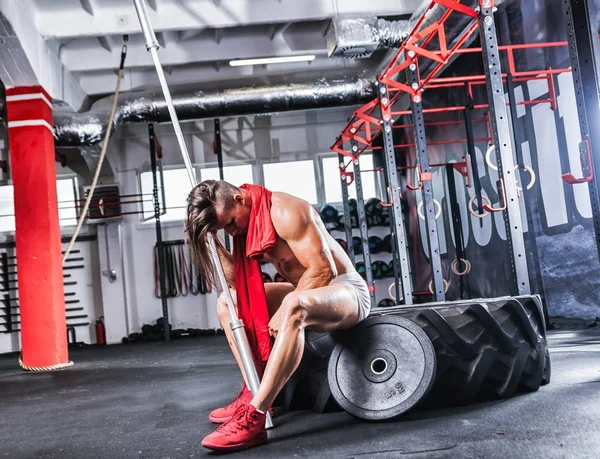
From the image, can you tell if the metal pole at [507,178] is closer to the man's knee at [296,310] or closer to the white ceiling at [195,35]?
the man's knee at [296,310]

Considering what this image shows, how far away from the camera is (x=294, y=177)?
385 inches

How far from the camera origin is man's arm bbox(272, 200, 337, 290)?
2164 mm

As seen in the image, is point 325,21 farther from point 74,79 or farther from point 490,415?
point 490,415

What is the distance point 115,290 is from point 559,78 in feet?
22.3

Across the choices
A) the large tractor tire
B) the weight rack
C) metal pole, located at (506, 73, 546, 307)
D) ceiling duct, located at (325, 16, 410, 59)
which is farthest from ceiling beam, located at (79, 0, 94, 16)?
the large tractor tire

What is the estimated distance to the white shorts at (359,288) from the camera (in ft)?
7.49

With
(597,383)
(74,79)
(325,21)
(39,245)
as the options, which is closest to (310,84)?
(325,21)

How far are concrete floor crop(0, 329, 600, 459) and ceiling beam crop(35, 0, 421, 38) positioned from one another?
3.50 meters

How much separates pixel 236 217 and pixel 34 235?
4.14 m

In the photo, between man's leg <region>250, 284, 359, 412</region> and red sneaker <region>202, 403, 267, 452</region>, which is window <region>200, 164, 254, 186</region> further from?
red sneaker <region>202, 403, 267, 452</region>

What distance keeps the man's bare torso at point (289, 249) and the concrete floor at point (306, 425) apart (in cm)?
56

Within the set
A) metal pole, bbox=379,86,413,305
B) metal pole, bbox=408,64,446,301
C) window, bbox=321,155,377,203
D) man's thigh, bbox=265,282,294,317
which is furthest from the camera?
window, bbox=321,155,377,203

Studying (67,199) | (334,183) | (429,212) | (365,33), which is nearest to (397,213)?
(429,212)

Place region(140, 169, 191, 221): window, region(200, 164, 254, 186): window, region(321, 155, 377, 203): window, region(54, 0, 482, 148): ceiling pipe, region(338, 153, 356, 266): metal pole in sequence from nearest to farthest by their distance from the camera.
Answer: region(54, 0, 482, 148): ceiling pipe, region(338, 153, 356, 266): metal pole, region(140, 169, 191, 221): window, region(200, 164, 254, 186): window, region(321, 155, 377, 203): window
